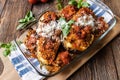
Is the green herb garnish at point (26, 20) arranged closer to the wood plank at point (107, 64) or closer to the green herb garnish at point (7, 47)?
the green herb garnish at point (7, 47)

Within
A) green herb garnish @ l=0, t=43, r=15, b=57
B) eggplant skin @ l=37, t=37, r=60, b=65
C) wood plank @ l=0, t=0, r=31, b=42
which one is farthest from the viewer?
wood plank @ l=0, t=0, r=31, b=42

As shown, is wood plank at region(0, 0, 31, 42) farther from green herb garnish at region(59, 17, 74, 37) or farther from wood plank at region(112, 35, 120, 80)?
wood plank at region(112, 35, 120, 80)

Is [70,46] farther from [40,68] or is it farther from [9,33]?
[9,33]

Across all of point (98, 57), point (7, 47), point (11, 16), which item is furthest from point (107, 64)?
point (11, 16)

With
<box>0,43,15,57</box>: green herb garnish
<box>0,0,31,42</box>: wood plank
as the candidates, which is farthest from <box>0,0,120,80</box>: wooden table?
<box>0,43,15,57</box>: green herb garnish

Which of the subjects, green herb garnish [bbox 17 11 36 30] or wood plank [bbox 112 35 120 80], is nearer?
wood plank [bbox 112 35 120 80]

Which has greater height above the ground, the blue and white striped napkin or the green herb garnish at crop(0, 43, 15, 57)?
the green herb garnish at crop(0, 43, 15, 57)

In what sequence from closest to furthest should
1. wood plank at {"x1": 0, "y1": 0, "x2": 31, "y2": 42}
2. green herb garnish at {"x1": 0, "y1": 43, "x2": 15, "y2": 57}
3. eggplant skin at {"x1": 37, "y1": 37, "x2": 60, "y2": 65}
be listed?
eggplant skin at {"x1": 37, "y1": 37, "x2": 60, "y2": 65}
green herb garnish at {"x1": 0, "y1": 43, "x2": 15, "y2": 57}
wood plank at {"x1": 0, "y1": 0, "x2": 31, "y2": 42}

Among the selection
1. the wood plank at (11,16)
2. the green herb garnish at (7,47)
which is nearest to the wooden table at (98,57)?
the wood plank at (11,16)

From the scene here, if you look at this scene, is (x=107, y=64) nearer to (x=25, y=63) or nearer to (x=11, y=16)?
(x=25, y=63)
